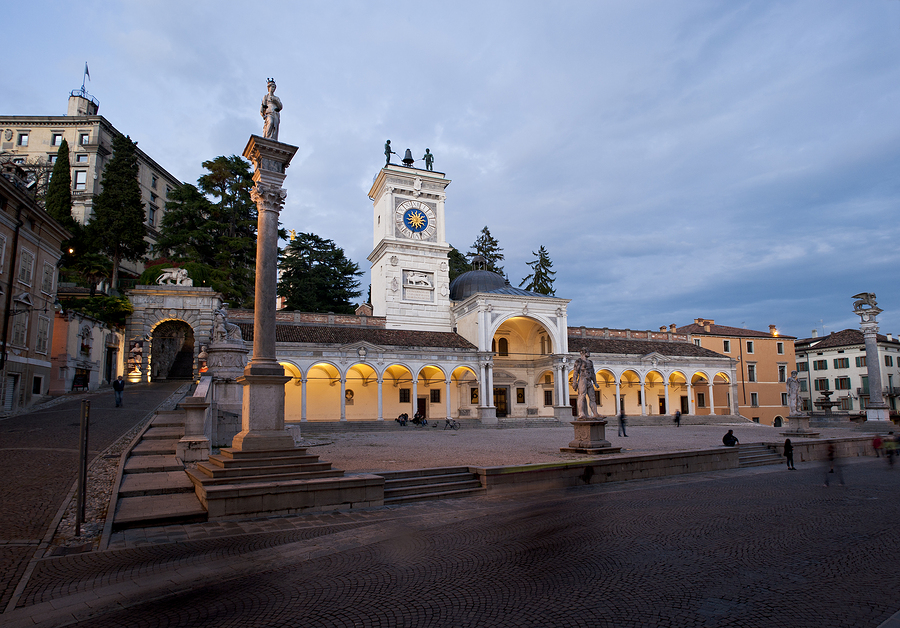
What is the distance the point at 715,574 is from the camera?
5.65m

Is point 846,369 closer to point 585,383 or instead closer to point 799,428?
point 799,428

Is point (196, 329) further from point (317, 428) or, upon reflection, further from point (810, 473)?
point (810, 473)

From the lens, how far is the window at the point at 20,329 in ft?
72.5

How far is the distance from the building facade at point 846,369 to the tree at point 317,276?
165 ft

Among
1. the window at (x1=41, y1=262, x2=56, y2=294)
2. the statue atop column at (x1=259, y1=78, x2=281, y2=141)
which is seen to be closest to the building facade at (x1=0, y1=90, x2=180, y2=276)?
the window at (x1=41, y1=262, x2=56, y2=294)

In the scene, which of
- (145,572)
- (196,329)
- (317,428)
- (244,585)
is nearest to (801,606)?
(244,585)

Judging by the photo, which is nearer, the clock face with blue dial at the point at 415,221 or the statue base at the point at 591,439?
the statue base at the point at 591,439

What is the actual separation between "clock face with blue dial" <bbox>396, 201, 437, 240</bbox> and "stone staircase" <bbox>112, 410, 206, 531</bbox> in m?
30.8

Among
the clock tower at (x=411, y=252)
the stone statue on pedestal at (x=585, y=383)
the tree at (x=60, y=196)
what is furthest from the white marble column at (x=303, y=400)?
the tree at (x=60, y=196)

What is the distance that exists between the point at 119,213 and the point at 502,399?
106 feet

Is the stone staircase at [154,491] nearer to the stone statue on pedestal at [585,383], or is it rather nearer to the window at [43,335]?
the stone statue on pedestal at [585,383]

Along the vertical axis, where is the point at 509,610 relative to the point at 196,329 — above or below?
below

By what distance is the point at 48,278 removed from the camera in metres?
25.1

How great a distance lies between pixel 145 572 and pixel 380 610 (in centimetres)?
293
